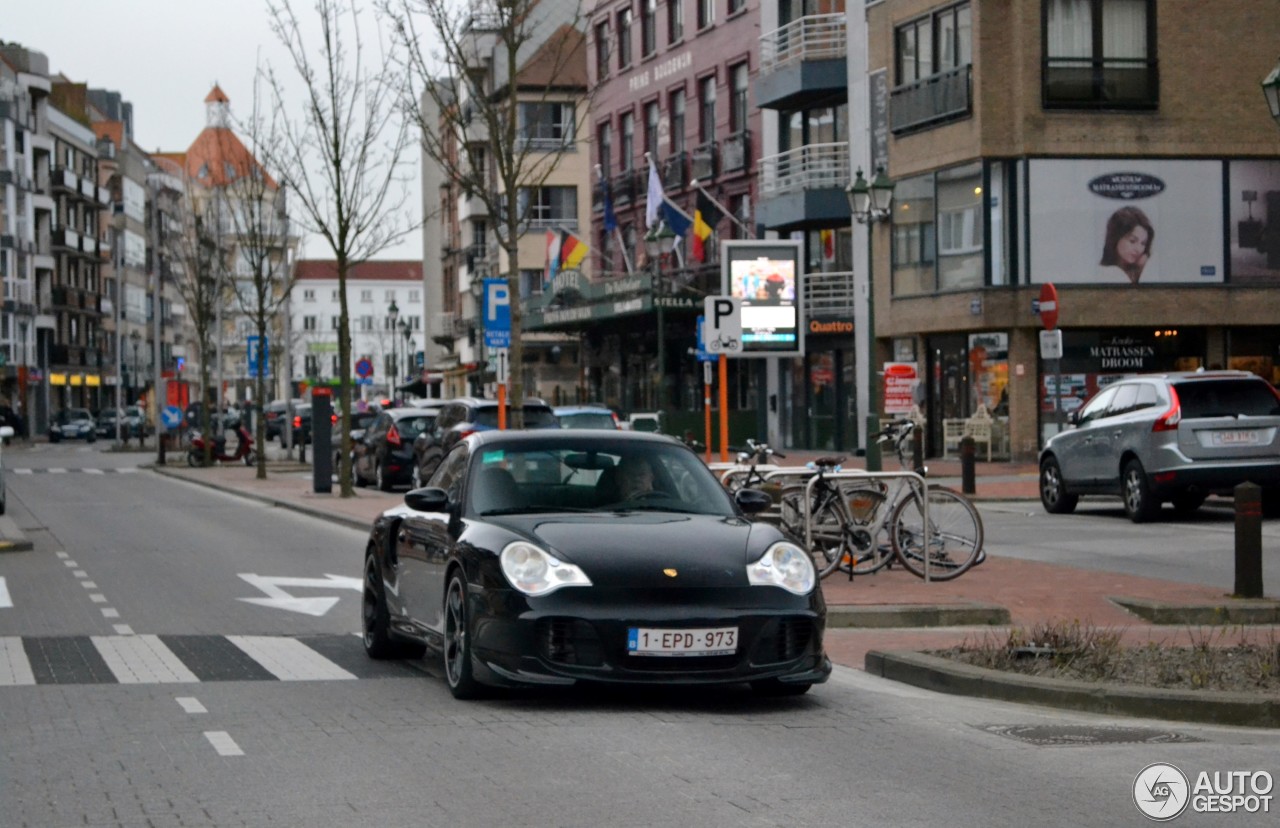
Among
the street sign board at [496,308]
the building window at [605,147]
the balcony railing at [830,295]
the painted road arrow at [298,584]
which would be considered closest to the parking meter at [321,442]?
the street sign board at [496,308]

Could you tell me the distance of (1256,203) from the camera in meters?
40.2

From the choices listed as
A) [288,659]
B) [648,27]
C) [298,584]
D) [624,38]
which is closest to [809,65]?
[648,27]

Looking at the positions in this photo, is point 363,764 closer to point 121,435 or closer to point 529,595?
point 529,595

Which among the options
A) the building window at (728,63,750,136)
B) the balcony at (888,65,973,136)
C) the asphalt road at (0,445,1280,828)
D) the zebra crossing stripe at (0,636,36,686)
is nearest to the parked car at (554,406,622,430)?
the balcony at (888,65,973,136)

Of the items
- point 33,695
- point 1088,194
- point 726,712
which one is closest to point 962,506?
point 726,712

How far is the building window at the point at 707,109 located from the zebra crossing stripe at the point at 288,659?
Result: 143 ft

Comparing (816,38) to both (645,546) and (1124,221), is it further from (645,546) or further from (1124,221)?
(645,546)

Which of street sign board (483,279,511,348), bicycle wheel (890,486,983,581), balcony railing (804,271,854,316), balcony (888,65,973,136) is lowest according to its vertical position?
bicycle wheel (890,486,983,581)

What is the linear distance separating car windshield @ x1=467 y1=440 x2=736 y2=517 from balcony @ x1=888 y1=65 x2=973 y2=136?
30.7 metres

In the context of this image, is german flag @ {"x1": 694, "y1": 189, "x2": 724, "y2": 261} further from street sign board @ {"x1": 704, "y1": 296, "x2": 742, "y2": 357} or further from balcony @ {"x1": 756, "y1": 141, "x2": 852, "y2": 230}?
street sign board @ {"x1": 704, "y1": 296, "x2": 742, "y2": 357}

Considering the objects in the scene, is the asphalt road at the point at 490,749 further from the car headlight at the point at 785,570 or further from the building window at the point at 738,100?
the building window at the point at 738,100

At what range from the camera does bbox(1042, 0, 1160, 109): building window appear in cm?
3975

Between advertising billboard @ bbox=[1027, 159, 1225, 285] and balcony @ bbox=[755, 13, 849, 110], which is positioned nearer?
advertising billboard @ bbox=[1027, 159, 1225, 285]

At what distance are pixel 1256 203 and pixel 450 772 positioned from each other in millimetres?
35523
